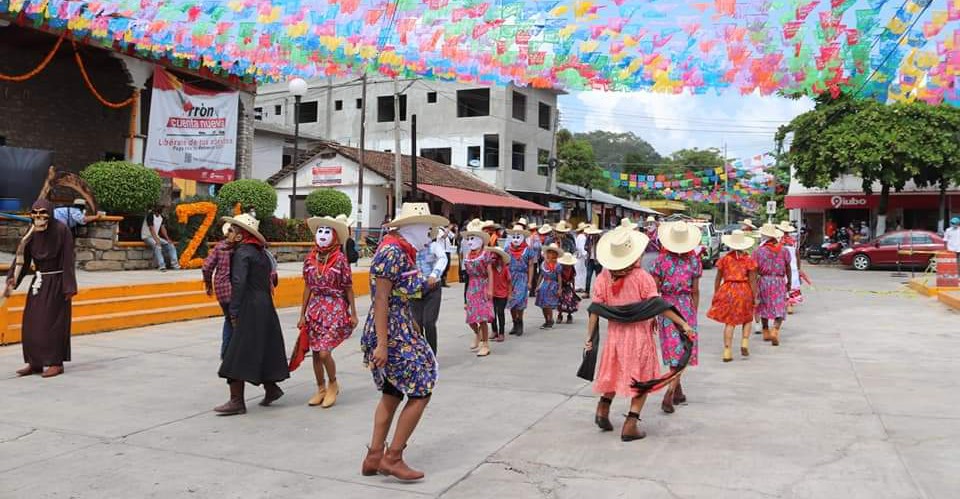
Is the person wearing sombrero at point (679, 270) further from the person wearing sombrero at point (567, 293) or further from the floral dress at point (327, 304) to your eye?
the person wearing sombrero at point (567, 293)

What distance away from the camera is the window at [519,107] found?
40.3 m

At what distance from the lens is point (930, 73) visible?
10.1m

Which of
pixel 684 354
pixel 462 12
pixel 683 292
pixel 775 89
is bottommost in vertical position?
pixel 684 354

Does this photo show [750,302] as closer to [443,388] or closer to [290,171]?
[443,388]

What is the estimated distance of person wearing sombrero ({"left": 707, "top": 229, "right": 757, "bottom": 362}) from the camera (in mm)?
9062

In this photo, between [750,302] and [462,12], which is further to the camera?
[462,12]

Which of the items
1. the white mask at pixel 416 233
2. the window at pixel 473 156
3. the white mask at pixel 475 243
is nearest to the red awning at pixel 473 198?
the window at pixel 473 156

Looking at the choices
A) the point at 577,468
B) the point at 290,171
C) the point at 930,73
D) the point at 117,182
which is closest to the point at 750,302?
the point at 930,73

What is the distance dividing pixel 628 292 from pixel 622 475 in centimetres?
144

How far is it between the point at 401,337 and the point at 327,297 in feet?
6.99

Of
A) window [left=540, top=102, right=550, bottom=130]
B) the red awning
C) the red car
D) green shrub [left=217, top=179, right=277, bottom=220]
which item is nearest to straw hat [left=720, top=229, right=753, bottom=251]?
green shrub [left=217, top=179, right=277, bottom=220]

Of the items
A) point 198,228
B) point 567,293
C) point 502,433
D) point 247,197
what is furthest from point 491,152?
point 502,433

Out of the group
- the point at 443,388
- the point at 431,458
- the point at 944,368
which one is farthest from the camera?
the point at 944,368

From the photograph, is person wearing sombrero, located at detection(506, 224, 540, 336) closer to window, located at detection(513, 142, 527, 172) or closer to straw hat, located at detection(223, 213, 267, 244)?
straw hat, located at detection(223, 213, 267, 244)
